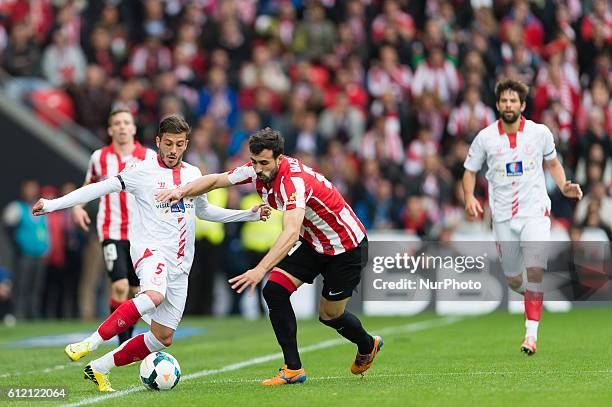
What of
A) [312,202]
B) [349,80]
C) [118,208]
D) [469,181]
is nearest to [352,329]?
[312,202]

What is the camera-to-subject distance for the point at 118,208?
505 inches

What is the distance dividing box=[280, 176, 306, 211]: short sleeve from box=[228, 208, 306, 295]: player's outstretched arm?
0.15ft

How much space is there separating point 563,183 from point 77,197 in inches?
189

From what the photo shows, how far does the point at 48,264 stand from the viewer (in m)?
21.4

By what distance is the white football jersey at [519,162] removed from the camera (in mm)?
12266

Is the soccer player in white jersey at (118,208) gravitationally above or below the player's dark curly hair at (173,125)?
below

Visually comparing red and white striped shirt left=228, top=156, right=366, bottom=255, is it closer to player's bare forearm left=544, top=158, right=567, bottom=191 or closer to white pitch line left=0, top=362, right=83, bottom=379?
player's bare forearm left=544, top=158, right=567, bottom=191

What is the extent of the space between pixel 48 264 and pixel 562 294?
8.52 m

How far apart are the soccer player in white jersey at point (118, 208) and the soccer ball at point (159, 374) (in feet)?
10.1

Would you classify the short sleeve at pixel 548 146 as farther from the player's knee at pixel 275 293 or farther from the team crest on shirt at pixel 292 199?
the team crest on shirt at pixel 292 199

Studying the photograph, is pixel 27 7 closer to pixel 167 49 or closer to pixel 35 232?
pixel 167 49

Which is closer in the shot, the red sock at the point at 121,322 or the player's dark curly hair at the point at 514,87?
the red sock at the point at 121,322

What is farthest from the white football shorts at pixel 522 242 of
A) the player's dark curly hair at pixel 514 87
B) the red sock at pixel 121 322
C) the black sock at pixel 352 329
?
the red sock at pixel 121 322

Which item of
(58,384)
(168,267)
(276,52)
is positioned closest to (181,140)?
(168,267)
